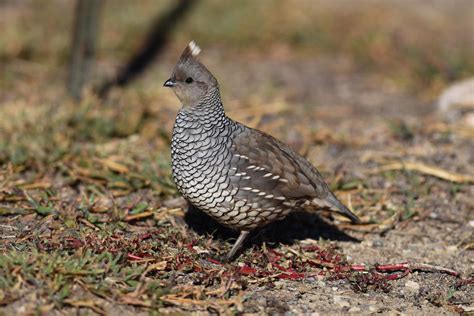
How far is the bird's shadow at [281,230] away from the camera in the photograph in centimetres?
521

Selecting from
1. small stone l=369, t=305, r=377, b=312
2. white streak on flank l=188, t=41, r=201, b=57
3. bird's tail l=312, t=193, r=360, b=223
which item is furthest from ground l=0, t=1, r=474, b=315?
white streak on flank l=188, t=41, r=201, b=57

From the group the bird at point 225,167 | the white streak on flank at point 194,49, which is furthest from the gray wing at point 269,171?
the white streak on flank at point 194,49

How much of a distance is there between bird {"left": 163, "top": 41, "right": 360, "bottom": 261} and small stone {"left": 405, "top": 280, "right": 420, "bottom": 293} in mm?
799

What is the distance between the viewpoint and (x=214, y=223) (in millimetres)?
5383

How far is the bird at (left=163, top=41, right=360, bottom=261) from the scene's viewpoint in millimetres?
4566

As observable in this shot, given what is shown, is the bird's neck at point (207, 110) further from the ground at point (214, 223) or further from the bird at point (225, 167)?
the ground at point (214, 223)

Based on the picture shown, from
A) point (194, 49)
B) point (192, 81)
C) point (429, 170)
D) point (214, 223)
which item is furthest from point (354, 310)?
point (429, 170)

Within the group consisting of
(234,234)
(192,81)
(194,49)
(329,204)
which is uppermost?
(194,49)

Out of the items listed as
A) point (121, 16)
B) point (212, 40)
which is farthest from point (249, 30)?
point (121, 16)

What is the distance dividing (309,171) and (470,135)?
102 inches

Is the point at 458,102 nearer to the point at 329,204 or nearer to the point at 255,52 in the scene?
the point at 255,52

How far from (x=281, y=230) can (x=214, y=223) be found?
51 centimetres

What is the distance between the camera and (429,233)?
18.1ft

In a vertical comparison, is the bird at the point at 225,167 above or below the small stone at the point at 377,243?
above
